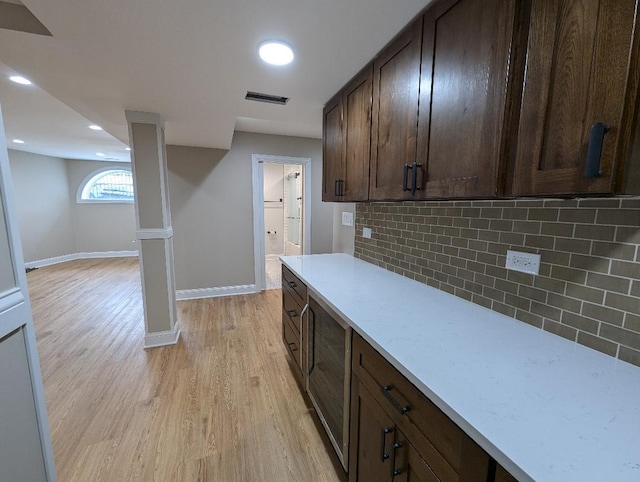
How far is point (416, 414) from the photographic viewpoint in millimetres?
777

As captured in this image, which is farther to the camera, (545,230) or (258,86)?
(258,86)

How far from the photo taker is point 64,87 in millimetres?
1814

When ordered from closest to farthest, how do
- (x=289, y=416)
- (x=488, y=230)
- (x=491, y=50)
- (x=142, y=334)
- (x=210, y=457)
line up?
(x=491, y=50) → (x=488, y=230) → (x=210, y=457) → (x=289, y=416) → (x=142, y=334)

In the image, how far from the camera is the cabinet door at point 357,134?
5.20ft

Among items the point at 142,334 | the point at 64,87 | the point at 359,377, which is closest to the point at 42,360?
the point at 142,334

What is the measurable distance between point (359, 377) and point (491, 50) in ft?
4.08

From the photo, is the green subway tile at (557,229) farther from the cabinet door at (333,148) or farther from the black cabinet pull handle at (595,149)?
the cabinet door at (333,148)

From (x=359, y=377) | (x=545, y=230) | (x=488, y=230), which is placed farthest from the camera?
(x=488, y=230)

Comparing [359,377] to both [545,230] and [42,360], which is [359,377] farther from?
[42,360]

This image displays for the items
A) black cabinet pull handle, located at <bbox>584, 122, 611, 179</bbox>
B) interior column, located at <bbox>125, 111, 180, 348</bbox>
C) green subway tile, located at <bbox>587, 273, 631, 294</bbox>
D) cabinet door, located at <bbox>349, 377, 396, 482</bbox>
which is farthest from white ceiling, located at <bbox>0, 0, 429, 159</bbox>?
cabinet door, located at <bbox>349, 377, 396, 482</bbox>

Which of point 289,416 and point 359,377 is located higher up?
point 359,377

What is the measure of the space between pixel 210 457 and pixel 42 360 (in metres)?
2.00

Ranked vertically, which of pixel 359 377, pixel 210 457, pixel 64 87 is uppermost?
pixel 64 87

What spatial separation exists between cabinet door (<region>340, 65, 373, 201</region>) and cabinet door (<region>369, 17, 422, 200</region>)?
7 centimetres
